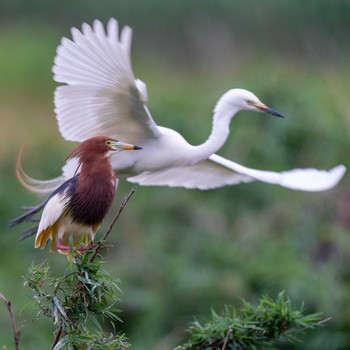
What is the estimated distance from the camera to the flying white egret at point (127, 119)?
3848 millimetres

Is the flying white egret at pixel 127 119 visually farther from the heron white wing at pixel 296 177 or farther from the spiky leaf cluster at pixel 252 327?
the spiky leaf cluster at pixel 252 327

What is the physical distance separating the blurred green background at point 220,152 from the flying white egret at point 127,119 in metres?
1.47

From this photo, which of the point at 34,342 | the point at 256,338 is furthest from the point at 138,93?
the point at 34,342

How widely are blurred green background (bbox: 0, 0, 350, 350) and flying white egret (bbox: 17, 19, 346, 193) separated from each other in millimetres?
1473

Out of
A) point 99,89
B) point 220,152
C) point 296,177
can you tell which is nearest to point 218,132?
point 99,89

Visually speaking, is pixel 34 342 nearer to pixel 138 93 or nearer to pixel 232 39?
pixel 138 93

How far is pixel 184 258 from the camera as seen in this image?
26.0ft

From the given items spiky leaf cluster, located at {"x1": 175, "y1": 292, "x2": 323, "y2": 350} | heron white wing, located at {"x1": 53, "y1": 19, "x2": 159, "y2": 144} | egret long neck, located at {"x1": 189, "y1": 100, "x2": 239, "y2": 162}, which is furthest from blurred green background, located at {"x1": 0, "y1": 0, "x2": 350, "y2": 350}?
spiky leaf cluster, located at {"x1": 175, "y1": 292, "x2": 323, "y2": 350}

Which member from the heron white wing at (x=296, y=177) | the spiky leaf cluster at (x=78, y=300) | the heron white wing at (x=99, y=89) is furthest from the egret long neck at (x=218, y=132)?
the spiky leaf cluster at (x=78, y=300)

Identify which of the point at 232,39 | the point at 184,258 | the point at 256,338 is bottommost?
the point at 184,258

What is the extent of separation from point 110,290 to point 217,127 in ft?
5.08

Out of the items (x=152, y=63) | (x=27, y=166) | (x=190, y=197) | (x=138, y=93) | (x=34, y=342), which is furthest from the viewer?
(x=152, y=63)

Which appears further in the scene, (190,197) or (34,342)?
(190,197)

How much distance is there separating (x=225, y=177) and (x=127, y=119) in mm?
777
